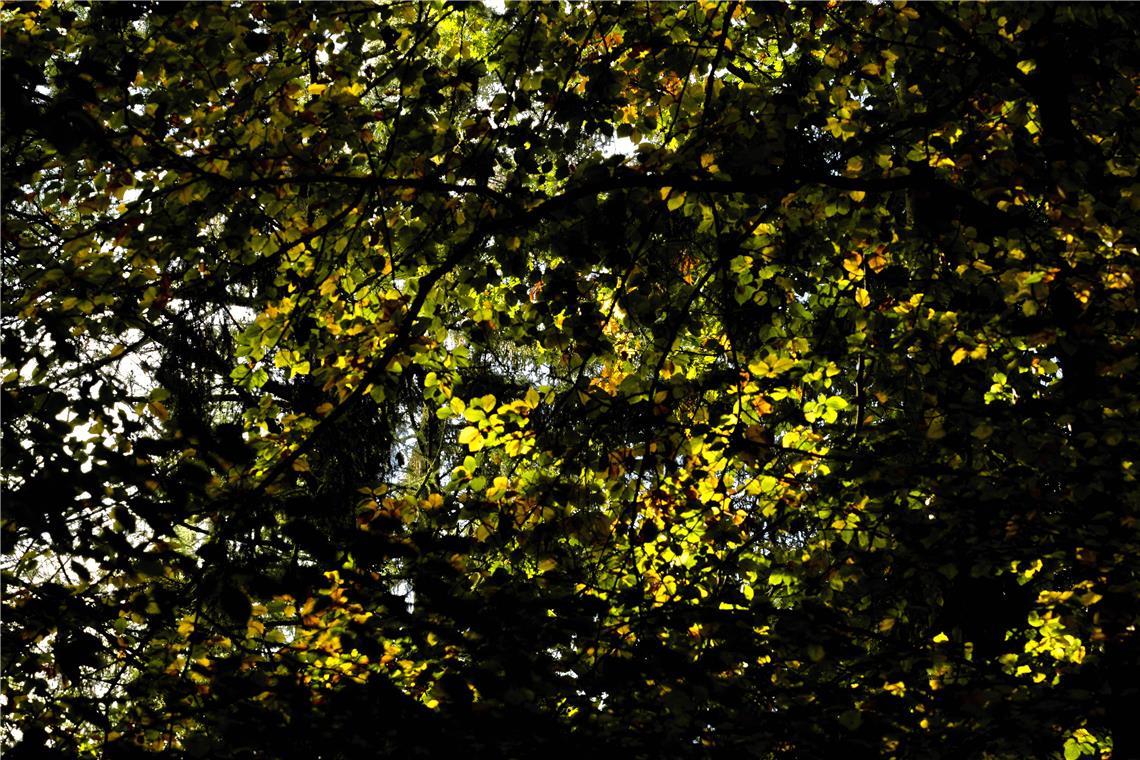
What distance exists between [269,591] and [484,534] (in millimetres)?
1343

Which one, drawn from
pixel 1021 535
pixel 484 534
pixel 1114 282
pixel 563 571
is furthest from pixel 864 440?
pixel 484 534

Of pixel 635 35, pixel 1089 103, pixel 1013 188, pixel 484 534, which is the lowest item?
pixel 484 534

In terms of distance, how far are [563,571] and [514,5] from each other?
3.06 m

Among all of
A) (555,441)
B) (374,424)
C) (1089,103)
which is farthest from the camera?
(374,424)

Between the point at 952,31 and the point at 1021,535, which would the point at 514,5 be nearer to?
the point at 952,31

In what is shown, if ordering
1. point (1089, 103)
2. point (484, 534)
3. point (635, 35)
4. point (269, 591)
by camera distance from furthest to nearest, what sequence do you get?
point (1089, 103)
point (635, 35)
point (484, 534)
point (269, 591)

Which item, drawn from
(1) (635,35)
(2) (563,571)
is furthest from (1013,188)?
(2) (563,571)

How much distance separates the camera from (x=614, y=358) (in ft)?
17.2

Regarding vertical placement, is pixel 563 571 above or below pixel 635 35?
below

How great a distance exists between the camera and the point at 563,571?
5.14 metres

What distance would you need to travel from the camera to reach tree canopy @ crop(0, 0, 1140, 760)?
14.3ft

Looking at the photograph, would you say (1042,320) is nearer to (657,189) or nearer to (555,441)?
(657,189)

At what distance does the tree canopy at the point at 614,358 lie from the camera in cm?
436

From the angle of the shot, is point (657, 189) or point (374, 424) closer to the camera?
point (657, 189)
